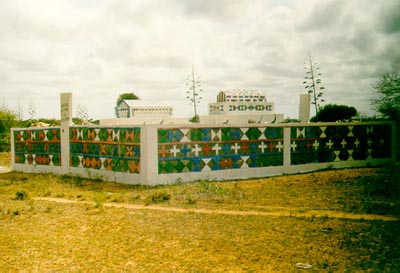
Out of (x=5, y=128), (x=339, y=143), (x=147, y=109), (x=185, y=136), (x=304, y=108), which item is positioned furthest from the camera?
(x=147, y=109)

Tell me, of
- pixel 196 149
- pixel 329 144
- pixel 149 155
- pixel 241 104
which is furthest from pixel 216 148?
pixel 241 104

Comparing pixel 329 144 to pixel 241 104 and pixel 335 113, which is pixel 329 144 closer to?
pixel 335 113

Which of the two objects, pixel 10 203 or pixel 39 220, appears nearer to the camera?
pixel 39 220

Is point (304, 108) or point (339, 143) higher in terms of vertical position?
point (304, 108)

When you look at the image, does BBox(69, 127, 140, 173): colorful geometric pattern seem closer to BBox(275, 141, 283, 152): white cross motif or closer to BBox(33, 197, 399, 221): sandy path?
BBox(33, 197, 399, 221): sandy path

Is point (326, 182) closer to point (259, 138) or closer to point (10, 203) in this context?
point (259, 138)

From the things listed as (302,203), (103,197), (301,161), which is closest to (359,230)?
(302,203)

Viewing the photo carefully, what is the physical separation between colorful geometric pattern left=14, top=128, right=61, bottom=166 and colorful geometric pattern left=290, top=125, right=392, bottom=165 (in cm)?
1029

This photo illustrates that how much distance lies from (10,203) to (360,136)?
1403cm

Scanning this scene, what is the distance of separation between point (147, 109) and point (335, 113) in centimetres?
1907

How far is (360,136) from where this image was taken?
18.5 m

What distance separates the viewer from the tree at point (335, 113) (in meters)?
34.8

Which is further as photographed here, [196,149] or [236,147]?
[236,147]

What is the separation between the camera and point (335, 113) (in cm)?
3500
